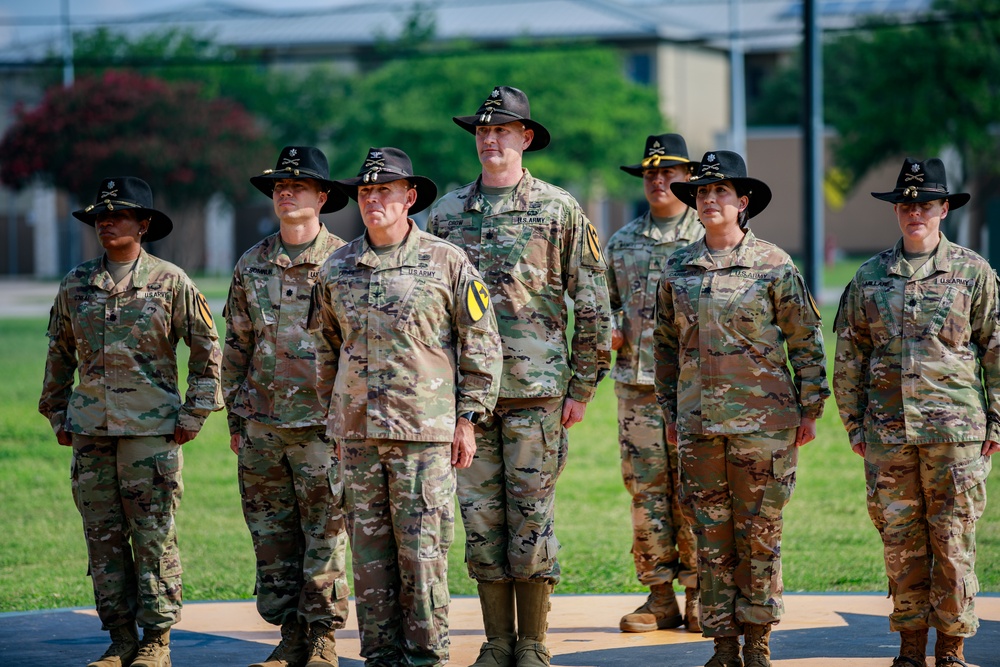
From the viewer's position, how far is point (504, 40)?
55.0 metres

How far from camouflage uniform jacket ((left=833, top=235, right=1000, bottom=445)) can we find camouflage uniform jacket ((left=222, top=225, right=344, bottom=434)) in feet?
7.63

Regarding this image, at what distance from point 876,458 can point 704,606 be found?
3.19 ft

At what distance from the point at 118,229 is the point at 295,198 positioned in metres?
0.85

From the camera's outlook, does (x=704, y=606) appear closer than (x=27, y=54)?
Yes

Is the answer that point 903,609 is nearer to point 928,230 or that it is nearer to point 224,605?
point 928,230

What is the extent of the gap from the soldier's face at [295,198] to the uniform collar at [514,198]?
69 centimetres

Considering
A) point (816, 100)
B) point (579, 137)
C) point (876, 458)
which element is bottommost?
point (876, 458)

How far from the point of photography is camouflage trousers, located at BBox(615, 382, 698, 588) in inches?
277

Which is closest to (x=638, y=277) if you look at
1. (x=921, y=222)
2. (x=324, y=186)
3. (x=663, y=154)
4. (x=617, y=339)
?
(x=617, y=339)

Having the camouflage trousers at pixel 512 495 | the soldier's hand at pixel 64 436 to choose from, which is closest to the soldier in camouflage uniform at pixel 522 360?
the camouflage trousers at pixel 512 495

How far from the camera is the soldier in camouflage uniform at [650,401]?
7020 millimetres

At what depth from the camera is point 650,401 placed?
7152mm

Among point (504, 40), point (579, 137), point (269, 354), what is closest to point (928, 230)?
point (269, 354)

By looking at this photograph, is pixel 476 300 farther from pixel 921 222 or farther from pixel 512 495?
pixel 921 222
